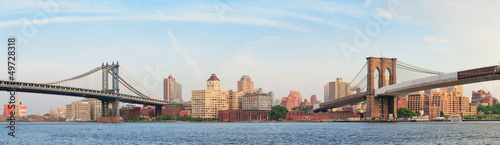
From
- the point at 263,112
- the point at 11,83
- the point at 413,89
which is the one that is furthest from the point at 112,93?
the point at 413,89

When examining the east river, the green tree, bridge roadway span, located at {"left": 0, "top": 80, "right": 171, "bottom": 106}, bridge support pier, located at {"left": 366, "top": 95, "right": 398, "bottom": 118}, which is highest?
bridge roadway span, located at {"left": 0, "top": 80, "right": 171, "bottom": 106}

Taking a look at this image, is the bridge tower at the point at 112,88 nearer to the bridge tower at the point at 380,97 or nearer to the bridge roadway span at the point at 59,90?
the bridge roadway span at the point at 59,90

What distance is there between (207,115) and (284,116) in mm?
30375

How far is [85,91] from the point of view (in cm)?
13525

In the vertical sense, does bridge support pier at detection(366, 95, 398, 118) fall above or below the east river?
above

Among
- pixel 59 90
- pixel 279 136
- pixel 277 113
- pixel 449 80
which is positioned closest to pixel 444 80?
pixel 449 80

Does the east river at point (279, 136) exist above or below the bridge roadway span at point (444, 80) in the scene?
below

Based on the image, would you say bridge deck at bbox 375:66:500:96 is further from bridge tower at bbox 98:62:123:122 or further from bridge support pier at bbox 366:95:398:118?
bridge tower at bbox 98:62:123:122

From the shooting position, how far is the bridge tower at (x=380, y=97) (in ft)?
402

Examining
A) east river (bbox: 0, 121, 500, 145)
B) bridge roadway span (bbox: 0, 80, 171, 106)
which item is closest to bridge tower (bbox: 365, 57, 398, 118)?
east river (bbox: 0, 121, 500, 145)

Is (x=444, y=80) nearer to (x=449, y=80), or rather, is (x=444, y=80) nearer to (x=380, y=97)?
(x=449, y=80)

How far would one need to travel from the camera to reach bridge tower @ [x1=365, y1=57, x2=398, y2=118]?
123m

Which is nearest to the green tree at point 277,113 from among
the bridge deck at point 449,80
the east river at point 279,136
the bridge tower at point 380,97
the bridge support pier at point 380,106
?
the bridge tower at point 380,97

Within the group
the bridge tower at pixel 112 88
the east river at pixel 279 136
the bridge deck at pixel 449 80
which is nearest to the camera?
the east river at pixel 279 136
